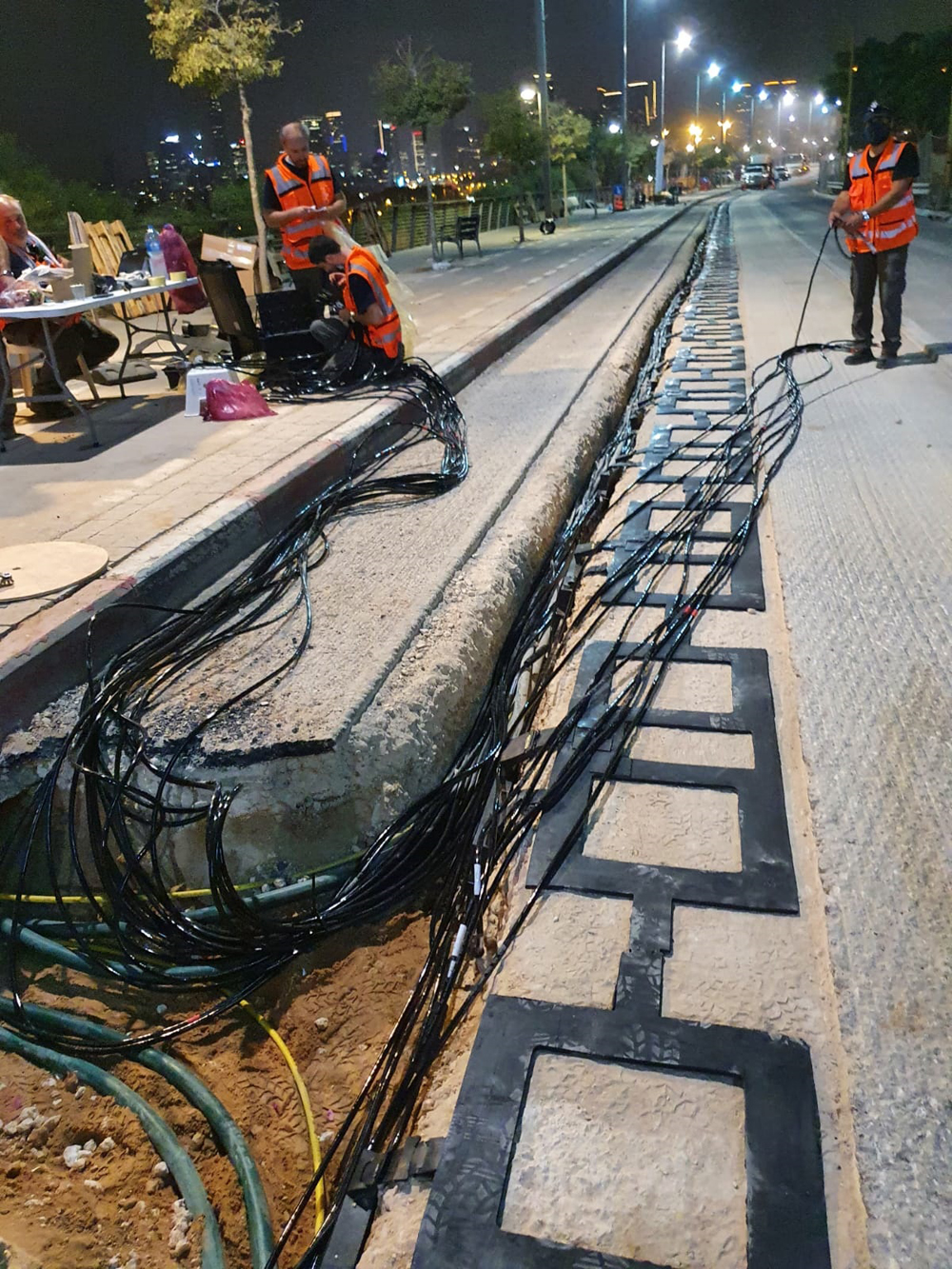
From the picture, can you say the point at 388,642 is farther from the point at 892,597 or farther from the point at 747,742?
the point at 892,597

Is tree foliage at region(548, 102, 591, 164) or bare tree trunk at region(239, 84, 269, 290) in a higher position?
tree foliage at region(548, 102, 591, 164)

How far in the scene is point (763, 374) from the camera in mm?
6914

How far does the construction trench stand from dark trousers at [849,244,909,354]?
4.50 m

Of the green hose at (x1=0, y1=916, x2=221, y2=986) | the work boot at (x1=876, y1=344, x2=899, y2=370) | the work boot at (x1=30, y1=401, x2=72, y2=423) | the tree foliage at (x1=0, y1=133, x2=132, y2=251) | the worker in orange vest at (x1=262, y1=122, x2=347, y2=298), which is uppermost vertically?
the tree foliage at (x1=0, y1=133, x2=132, y2=251)

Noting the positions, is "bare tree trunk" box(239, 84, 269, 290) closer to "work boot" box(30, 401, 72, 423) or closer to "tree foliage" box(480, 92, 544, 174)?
"work boot" box(30, 401, 72, 423)

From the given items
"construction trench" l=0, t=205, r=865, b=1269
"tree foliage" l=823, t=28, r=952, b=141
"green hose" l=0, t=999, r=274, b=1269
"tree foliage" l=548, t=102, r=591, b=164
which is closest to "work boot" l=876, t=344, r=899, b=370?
"construction trench" l=0, t=205, r=865, b=1269

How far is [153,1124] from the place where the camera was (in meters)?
2.03

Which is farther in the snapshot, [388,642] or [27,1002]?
[388,642]

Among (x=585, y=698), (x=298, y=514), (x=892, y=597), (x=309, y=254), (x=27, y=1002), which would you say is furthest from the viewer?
(x=309, y=254)

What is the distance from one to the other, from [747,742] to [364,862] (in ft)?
4.02

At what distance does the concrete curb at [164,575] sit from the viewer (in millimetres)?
2855

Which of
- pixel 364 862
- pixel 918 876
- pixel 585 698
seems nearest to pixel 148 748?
pixel 364 862

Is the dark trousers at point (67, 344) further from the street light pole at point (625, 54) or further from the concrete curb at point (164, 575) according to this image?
the street light pole at point (625, 54)

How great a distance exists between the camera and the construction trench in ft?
5.23
